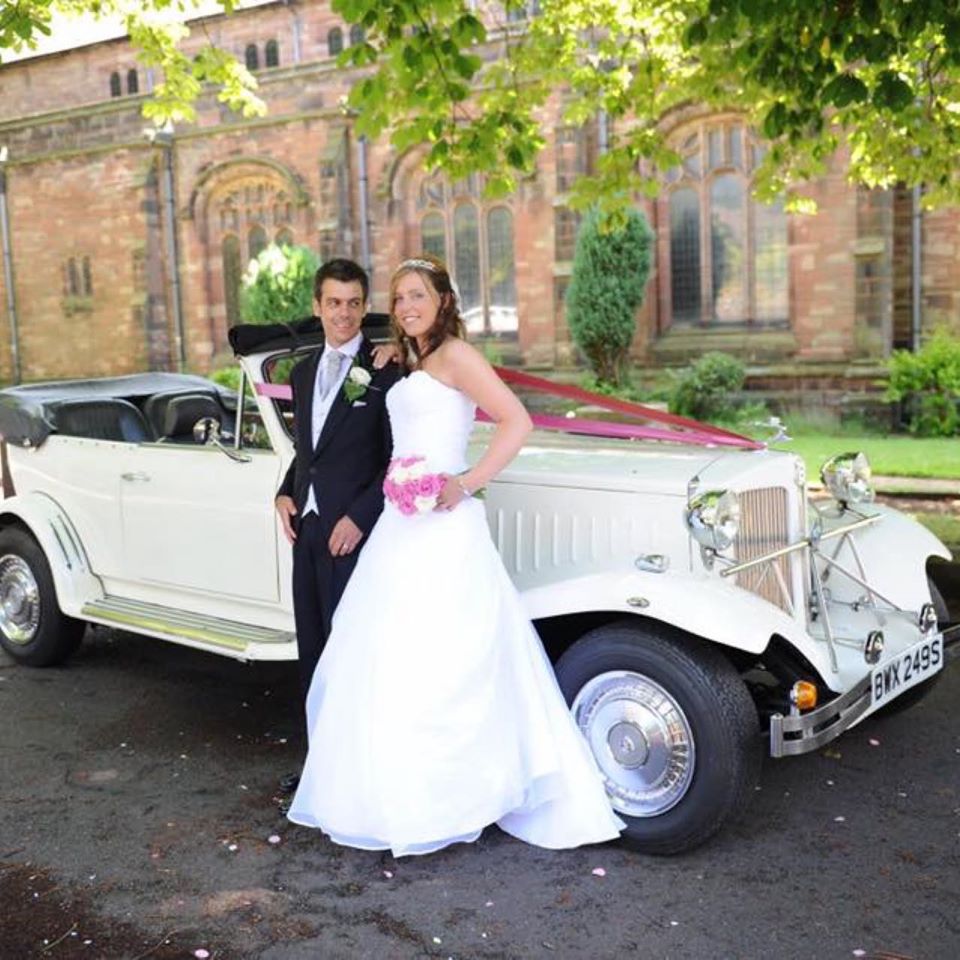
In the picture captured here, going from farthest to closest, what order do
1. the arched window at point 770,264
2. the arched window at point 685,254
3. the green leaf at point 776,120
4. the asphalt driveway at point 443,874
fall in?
the arched window at point 685,254
the arched window at point 770,264
the green leaf at point 776,120
the asphalt driveway at point 443,874

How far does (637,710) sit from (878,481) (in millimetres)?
9288

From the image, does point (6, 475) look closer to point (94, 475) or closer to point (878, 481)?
point (94, 475)

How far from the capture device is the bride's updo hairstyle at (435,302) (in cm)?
421

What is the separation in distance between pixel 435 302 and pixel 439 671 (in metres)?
1.37

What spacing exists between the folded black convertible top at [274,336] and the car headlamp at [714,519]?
7.03ft

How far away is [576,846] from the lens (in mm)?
4176

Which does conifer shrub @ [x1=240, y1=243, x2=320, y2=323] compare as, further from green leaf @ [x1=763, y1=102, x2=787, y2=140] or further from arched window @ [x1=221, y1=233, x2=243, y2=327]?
green leaf @ [x1=763, y1=102, x2=787, y2=140]

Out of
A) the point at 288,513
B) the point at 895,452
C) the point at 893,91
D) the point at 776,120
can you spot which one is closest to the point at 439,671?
the point at 288,513

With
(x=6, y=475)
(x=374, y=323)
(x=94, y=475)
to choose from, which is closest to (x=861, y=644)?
(x=374, y=323)

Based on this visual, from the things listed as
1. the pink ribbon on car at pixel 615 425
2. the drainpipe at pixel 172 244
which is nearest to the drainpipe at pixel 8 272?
the drainpipe at pixel 172 244

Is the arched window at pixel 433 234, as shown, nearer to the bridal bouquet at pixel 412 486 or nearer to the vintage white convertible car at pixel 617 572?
the vintage white convertible car at pixel 617 572

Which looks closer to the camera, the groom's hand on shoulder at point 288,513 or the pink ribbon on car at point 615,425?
the groom's hand on shoulder at point 288,513

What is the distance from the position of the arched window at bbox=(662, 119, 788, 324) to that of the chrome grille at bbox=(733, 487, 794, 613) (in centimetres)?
1569

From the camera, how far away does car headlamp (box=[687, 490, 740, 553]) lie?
14.0 ft
